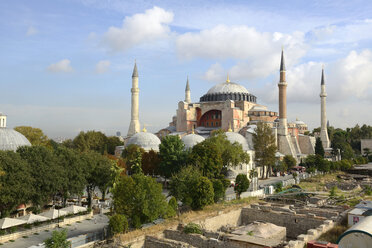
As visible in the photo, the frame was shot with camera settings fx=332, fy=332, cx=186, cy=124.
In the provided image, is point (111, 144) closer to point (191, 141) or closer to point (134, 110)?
point (134, 110)

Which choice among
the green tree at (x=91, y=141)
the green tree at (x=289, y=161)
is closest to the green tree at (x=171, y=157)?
the green tree at (x=289, y=161)

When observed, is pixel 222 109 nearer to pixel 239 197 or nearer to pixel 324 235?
pixel 239 197

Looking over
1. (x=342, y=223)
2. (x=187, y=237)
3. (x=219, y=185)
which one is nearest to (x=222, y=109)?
(x=219, y=185)

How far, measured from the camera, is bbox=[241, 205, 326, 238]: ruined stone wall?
15984 mm

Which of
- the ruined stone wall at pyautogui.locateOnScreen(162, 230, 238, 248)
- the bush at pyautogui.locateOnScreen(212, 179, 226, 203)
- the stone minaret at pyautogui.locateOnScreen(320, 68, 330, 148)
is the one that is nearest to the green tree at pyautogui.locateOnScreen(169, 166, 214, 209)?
the bush at pyautogui.locateOnScreen(212, 179, 226, 203)

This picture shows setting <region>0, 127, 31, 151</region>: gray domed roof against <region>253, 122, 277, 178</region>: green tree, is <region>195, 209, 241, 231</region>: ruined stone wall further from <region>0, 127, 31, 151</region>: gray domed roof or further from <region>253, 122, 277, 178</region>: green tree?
<region>253, 122, 277, 178</region>: green tree

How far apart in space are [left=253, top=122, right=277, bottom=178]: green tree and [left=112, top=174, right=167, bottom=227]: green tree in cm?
2138

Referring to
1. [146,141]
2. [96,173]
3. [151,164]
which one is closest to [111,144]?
[146,141]

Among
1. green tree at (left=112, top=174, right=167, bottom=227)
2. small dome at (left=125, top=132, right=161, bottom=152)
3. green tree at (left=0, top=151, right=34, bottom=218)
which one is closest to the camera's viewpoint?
Result: green tree at (left=112, top=174, right=167, bottom=227)

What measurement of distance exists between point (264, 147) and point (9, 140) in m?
23.4

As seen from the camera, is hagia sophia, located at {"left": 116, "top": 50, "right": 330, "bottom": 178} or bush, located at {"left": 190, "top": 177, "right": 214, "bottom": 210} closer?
bush, located at {"left": 190, "top": 177, "right": 214, "bottom": 210}

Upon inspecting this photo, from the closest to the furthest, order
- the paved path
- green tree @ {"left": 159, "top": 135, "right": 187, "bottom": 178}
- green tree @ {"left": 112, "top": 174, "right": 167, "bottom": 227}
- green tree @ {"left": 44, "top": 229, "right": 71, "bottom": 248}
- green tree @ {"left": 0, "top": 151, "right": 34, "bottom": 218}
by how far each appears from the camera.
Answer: green tree @ {"left": 44, "top": 229, "right": 71, "bottom": 248} < the paved path < green tree @ {"left": 112, "top": 174, "right": 167, "bottom": 227} < green tree @ {"left": 0, "top": 151, "right": 34, "bottom": 218} < green tree @ {"left": 159, "top": 135, "right": 187, "bottom": 178}

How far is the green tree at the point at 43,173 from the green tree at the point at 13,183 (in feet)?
1.27

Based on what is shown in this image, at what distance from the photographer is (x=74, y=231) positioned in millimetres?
15188
